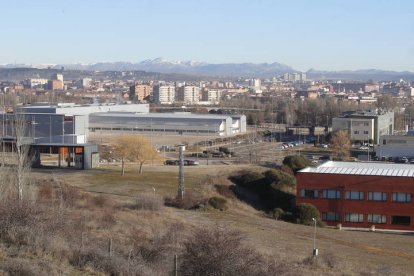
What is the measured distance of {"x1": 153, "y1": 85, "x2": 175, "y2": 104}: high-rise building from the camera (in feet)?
306

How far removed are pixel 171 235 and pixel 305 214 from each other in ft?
26.4

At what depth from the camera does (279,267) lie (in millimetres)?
8164

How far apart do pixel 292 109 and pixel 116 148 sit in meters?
35.1

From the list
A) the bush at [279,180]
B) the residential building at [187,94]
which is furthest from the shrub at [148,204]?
the residential building at [187,94]

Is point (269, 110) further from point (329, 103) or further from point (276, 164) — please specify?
point (276, 164)

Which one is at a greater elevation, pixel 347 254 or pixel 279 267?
pixel 279 267

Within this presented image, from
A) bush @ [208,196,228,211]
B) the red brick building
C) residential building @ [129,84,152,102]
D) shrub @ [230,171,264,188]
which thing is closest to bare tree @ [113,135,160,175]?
shrub @ [230,171,264,188]

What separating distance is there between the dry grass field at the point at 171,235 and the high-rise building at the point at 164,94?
71.8 meters

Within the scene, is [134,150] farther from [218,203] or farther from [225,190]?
[218,203]

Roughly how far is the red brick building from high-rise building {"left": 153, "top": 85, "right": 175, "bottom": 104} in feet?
237

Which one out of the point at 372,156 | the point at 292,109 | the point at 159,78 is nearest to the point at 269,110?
the point at 292,109

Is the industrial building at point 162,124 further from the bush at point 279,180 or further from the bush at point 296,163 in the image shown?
the bush at point 279,180

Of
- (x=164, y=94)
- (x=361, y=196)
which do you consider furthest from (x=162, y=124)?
(x=164, y=94)

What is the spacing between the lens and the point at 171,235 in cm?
1027
